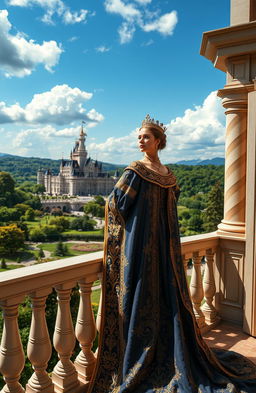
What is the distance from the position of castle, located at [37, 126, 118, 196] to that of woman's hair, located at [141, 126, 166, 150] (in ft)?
Answer: 317

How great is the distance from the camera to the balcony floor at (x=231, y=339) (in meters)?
3.19

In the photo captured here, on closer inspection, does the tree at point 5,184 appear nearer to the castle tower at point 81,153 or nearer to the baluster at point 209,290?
the castle tower at point 81,153

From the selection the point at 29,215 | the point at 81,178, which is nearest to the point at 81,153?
the point at 81,178

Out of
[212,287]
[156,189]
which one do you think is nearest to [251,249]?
[212,287]

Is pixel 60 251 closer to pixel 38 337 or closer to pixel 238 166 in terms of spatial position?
pixel 238 166

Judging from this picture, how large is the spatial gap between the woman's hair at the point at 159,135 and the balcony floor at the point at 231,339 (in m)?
2.02

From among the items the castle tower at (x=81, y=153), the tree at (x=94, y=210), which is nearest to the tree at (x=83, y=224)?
the tree at (x=94, y=210)

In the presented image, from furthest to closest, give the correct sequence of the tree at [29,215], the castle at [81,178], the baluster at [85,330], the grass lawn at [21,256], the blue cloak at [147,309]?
1. the castle at [81,178]
2. the tree at [29,215]
3. the grass lawn at [21,256]
4. the baluster at [85,330]
5. the blue cloak at [147,309]

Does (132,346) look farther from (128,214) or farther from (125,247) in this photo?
(128,214)

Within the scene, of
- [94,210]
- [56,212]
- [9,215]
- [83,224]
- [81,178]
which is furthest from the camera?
[81,178]

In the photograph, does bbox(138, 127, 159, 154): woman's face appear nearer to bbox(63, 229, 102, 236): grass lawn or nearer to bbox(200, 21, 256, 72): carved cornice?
bbox(200, 21, 256, 72): carved cornice

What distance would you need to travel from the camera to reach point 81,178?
98938 millimetres

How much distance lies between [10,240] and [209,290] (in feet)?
153

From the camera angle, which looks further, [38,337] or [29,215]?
[29,215]
